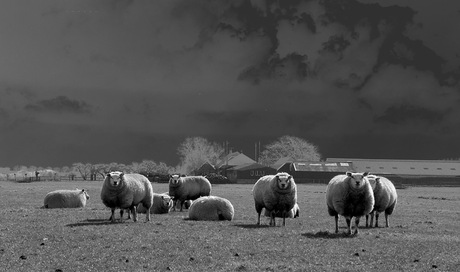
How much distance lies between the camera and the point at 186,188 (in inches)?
1657

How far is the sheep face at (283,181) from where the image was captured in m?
26.5

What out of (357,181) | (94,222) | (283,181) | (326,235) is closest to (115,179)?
(94,222)

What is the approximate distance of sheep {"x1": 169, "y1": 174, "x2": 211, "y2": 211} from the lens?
41219 mm

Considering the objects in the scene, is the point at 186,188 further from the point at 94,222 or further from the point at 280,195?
the point at 280,195

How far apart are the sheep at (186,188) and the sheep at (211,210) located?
34.3 feet

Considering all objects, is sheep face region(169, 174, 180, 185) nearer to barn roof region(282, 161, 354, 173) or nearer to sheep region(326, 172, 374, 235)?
sheep region(326, 172, 374, 235)

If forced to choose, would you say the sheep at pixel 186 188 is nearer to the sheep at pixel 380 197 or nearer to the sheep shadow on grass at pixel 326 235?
the sheep at pixel 380 197

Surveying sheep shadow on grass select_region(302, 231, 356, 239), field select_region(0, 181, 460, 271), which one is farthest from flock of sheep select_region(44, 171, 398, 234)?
field select_region(0, 181, 460, 271)

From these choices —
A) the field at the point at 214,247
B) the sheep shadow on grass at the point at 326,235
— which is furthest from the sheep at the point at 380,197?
the sheep shadow on grass at the point at 326,235

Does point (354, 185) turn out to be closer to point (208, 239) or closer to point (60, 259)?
point (208, 239)

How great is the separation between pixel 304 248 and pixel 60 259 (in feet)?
25.1

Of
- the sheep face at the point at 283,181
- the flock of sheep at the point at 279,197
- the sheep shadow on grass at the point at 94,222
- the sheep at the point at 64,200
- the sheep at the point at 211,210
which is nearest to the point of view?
the flock of sheep at the point at 279,197

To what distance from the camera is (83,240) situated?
20.1m

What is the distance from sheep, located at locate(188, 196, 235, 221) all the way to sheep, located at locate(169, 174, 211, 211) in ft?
34.3
